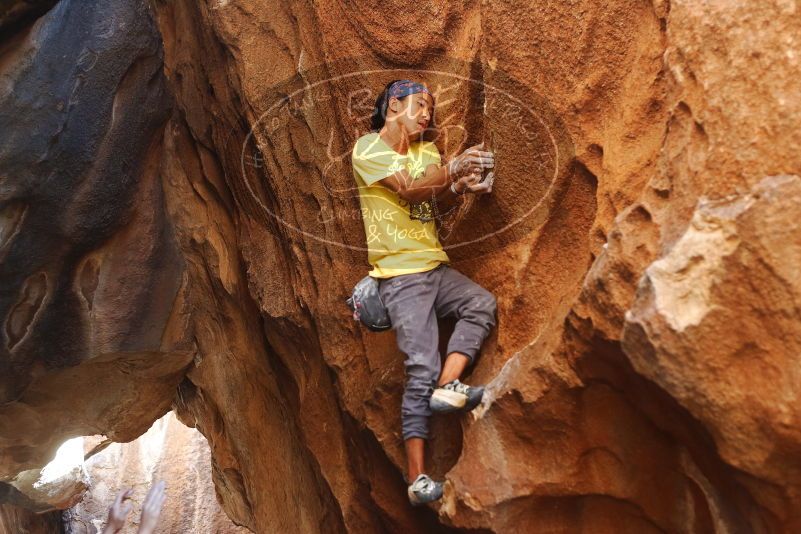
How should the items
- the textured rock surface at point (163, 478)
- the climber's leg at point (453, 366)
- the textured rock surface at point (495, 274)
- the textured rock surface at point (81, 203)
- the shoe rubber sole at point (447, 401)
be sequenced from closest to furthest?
the textured rock surface at point (495, 274), the shoe rubber sole at point (447, 401), the climber's leg at point (453, 366), the textured rock surface at point (81, 203), the textured rock surface at point (163, 478)

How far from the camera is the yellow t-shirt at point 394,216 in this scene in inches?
137

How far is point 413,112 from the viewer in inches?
140

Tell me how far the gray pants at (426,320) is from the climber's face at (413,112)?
0.53 metres

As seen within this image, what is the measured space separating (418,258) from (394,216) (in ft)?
0.62

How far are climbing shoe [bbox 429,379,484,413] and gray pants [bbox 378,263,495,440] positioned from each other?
0.32 feet

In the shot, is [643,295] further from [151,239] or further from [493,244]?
[151,239]

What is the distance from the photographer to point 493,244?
362 centimetres

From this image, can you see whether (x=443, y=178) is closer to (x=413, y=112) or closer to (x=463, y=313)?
(x=413, y=112)

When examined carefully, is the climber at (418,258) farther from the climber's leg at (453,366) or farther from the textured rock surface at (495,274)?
the textured rock surface at (495,274)

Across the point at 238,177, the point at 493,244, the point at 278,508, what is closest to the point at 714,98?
the point at 493,244

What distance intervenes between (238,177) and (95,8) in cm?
103

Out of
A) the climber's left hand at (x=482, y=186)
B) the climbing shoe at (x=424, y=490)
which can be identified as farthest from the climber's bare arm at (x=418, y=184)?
the climbing shoe at (x=424, y=490)

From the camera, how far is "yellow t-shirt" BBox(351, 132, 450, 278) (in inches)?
137

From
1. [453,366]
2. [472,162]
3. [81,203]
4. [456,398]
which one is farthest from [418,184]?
[81,203]
